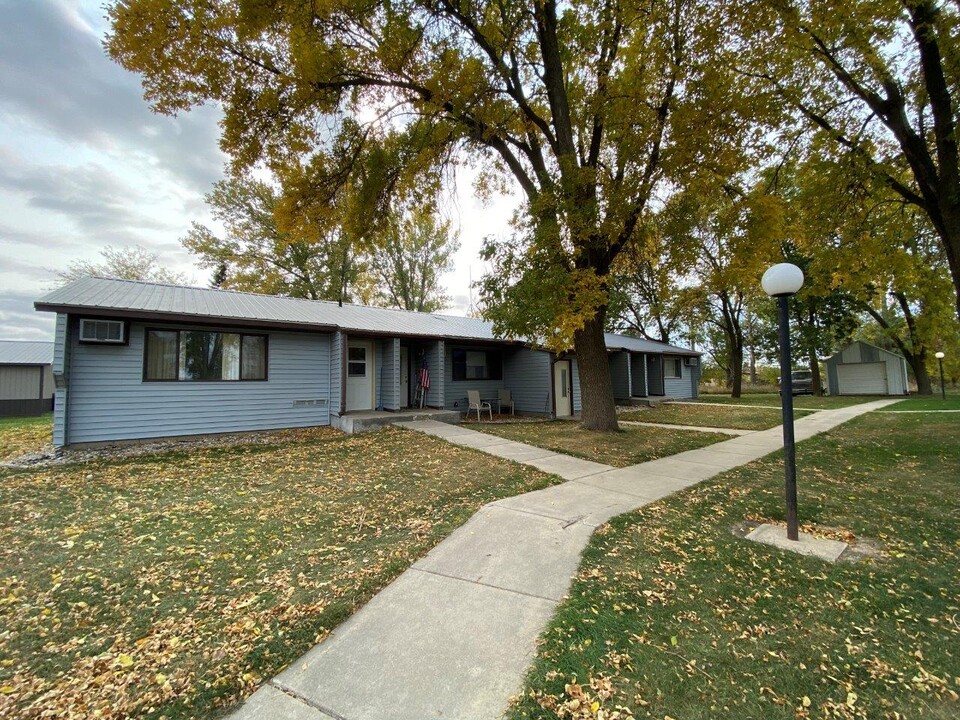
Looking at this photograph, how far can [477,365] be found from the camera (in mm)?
14836

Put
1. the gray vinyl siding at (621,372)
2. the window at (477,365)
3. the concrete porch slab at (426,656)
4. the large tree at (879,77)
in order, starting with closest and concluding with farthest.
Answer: the concrete porch slab at (426,656), the large tree at (879,77), the window at (477,365), the gray vinyl siding at (621,372)

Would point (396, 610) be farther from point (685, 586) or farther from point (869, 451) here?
point (869, 451)

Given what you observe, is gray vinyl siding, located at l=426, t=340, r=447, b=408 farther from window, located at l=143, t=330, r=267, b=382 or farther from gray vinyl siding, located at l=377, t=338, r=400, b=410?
window, located at l=143, t=330, r=267, b=382

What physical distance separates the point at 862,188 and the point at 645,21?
5.72 m

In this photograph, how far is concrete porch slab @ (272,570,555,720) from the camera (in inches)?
81.5

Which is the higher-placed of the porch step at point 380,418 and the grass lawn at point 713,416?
the porch step at point 380,418

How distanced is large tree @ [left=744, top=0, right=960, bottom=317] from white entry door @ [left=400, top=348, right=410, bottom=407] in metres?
10.8

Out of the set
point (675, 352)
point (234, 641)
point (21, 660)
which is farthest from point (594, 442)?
point (675, 352)

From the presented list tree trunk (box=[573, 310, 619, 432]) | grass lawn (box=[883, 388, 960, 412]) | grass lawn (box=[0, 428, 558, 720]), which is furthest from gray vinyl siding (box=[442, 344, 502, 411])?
grass lawn (box=[883, 388, 960, 412])

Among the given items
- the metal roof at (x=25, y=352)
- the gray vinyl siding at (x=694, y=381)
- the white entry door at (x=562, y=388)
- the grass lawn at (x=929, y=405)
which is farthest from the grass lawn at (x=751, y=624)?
the metal roof at (x=25, y=352)

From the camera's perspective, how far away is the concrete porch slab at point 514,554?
326 cm

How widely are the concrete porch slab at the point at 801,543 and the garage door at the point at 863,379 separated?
28098 millimetres

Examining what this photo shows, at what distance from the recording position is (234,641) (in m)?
2.54

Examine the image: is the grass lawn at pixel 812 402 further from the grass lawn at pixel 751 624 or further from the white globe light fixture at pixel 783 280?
the white globe light fixture at pixel 783 280
